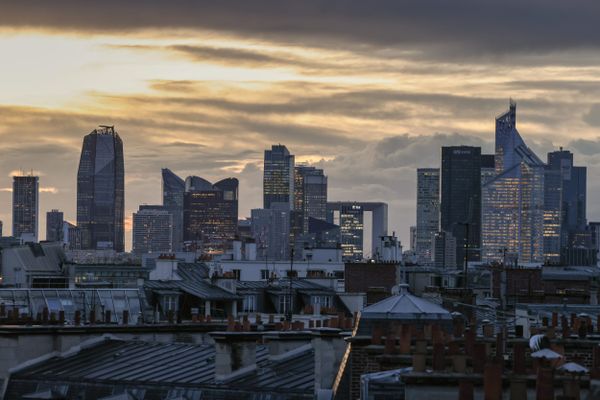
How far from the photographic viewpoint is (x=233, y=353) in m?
41.3

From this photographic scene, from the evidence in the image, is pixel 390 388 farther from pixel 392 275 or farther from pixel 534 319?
pixel 392 275

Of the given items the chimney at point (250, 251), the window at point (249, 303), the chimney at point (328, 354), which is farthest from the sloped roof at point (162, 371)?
the chimney at point (250, 251)

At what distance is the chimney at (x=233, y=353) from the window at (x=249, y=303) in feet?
178

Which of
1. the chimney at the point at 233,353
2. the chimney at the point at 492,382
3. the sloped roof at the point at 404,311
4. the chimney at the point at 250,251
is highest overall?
the chimney at the point at 250,251

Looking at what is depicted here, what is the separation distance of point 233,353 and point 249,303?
2206 inches

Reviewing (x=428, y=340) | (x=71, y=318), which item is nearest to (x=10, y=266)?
(x=71, y=318)

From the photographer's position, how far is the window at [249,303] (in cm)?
9632

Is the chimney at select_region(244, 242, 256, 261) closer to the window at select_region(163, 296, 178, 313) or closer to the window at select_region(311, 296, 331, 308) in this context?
the window at select_region(311, 296, 331, 308)

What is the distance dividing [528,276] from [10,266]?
4072cm

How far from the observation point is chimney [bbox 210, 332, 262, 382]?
41.1 m

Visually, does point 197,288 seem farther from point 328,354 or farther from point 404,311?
point 404,311

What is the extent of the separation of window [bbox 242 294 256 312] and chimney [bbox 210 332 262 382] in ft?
178

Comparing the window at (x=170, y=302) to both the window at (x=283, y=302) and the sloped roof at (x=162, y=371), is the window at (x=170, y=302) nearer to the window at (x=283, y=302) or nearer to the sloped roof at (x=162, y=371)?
the window at (x=283, y=302)

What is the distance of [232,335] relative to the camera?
135 ft
